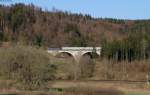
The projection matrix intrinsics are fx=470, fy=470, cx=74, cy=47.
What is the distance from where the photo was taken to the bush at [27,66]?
3788 cm

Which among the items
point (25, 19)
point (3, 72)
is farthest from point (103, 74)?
point (25, 19)

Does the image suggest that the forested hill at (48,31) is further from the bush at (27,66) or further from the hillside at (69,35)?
the bush at (27,66)

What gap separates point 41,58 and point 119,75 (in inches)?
1859

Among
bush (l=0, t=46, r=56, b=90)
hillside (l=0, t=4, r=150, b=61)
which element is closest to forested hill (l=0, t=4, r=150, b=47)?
hillside (l=0, t=4, r=150, b=61)

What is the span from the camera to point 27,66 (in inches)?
1487

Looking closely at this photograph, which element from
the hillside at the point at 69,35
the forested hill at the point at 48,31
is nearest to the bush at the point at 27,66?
the hillside at the point at 69,35

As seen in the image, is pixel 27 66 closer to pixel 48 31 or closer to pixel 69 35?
pixel 69 35

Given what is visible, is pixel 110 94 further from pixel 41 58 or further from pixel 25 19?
pixel 25 19

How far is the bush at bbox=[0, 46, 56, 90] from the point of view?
3788 cm

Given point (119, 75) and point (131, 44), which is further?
point (131, 44)

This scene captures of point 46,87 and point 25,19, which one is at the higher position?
point 25,19

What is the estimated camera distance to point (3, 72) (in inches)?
1615

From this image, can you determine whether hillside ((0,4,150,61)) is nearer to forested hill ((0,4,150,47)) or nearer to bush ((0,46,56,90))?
forested hill ((0,4,150,47))

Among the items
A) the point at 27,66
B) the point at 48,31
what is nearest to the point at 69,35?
the point at 48,31
